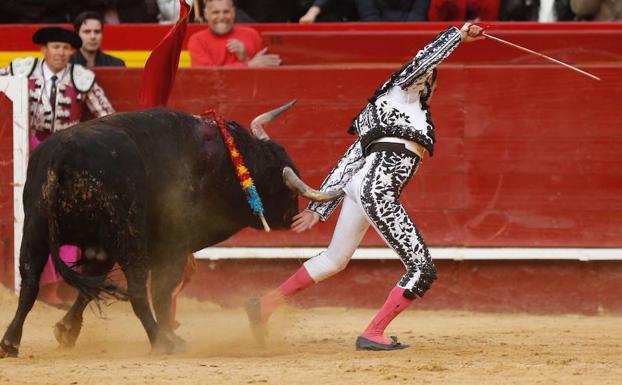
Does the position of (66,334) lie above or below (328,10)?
below

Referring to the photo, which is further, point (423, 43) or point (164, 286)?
point (423, 43)

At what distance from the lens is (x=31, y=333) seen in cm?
743

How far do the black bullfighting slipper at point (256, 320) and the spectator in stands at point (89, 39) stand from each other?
2558 millimetres

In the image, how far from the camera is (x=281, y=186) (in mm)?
6820

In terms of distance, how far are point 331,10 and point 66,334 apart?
3647 millimetres

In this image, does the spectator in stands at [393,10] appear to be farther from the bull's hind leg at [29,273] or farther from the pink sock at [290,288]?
the bull's hind leg at [29,273]

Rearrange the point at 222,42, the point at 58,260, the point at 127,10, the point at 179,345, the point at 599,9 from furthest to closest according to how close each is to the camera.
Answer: the point at 127,10 < the point at 599,9 < the point at 222,42 < the point at 179,345 < the point at 58,260

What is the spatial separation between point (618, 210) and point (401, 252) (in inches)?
91.7

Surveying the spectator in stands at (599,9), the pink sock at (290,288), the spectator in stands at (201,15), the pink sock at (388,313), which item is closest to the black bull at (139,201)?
the pink sock at (290,288)

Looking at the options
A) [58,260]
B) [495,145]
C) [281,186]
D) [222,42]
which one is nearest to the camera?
[58,260]

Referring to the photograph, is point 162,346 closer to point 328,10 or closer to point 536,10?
point 328,10

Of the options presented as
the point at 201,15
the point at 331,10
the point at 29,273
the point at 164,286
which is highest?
the point at 331,10

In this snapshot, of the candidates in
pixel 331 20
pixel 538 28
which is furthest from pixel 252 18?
pixel 538 28

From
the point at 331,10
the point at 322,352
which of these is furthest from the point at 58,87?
the point at 322,352
